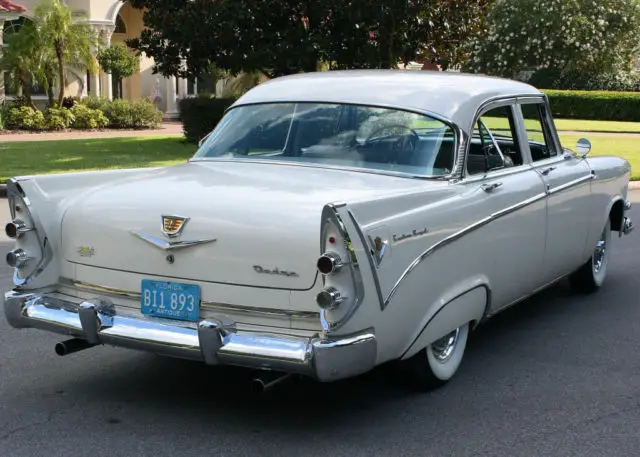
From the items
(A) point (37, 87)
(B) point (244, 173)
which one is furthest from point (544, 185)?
(A) point (37, 87)

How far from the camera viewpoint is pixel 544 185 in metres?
6.04

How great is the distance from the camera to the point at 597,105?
1572 inches


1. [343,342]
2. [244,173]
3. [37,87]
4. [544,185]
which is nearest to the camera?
[343,342]

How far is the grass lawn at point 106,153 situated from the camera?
17547mm

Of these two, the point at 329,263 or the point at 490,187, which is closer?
the point at 329,263

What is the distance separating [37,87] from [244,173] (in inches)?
1182

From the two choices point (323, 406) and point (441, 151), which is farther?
point (441, 151)

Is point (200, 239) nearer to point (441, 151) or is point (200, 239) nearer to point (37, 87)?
point (441, 151)

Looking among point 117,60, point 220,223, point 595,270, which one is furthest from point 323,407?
point 117,60

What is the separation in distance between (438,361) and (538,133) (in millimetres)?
2257

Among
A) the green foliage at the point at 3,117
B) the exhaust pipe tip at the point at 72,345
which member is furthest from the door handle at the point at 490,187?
the green foliage at the point at 3,117

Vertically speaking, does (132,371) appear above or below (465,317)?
below

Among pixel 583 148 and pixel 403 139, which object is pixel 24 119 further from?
pixel 403 139

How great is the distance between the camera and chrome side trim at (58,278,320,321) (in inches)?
167
